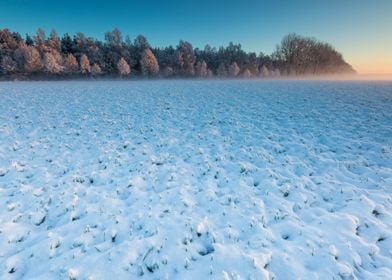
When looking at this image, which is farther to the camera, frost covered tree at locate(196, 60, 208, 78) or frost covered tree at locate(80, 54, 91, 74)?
frost covered tree at locate(196, 60, 208, 78)

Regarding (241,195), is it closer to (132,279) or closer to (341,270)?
(341,270)

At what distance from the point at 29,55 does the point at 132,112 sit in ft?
234

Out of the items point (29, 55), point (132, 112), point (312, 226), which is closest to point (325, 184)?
point (312, 226)

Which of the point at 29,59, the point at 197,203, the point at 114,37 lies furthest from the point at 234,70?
the point at 197,203

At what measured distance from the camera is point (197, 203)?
5.47 m

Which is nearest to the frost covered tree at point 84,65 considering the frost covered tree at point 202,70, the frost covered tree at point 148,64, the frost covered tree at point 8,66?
the frost covered tree at point 148,64

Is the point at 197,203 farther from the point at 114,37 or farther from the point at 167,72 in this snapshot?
the point at 114,37

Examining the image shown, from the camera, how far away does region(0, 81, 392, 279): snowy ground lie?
3.80 meters

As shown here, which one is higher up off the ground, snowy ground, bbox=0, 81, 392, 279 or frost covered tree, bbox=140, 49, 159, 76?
frost covered tree, bbox=140, 49, 159, 76

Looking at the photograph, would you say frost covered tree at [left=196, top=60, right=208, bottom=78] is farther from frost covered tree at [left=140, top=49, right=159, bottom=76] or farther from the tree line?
frost covered tree at [left=140, top=49, right=159, bottom=76]

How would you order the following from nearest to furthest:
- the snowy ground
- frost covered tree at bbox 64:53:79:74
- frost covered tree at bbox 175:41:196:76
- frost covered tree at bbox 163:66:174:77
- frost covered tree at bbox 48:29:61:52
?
the snowy ground, frost covered tree at bbox 64:53:79:74, frost covered tree at bbox 163:66:174:77, frost covered tree at bbox 48:29:61:52, frost covered tree at bbox 175:41:196:76

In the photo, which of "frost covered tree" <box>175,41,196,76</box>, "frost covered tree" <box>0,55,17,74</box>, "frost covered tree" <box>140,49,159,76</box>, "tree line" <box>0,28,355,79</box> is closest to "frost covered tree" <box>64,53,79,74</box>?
"tree line" <box>0,28,355,79</box>

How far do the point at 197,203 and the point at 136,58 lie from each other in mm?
105589

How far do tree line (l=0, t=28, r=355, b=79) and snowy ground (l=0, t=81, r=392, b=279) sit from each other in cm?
7197
